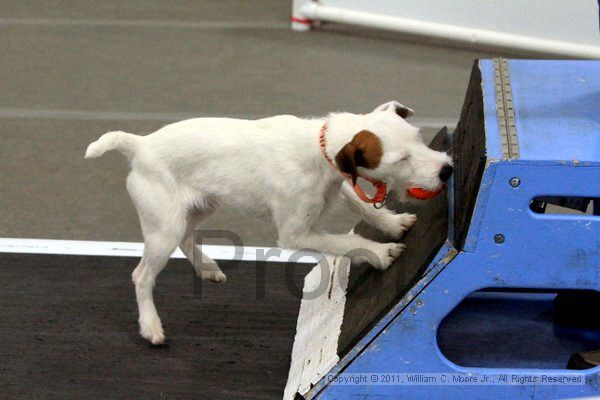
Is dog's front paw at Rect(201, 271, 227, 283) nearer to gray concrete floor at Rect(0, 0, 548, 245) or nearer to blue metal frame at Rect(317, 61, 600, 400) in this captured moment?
gray concrete floor at Rect(0, 0, 548, 245)

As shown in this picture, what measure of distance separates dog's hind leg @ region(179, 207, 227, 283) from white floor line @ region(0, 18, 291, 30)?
3143mm

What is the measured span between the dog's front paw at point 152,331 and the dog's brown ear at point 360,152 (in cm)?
90

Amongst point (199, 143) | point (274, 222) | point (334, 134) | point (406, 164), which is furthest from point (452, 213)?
point (199, 143)

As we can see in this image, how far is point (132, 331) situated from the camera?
2791 mm

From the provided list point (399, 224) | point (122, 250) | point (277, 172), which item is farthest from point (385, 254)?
point (122, 250)

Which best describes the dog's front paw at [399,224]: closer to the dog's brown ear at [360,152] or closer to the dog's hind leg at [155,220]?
the dog's brown ear at [360,152]

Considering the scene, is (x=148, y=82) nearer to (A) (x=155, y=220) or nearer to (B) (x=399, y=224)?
(A) (x=155, y=220)

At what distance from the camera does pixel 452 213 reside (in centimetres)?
230

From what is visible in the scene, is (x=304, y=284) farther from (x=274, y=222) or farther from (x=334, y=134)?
(x=334, y=134)

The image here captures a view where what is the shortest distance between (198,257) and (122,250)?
46 centimetres

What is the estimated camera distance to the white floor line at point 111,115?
442cm

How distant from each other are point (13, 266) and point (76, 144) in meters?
1.19

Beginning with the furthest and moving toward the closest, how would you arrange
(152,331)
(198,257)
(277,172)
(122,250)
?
(122,250), (198,257), (152,331), (277,172)

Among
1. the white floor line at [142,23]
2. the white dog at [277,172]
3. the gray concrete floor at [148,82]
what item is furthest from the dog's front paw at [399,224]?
the white floor line at [142,23]
